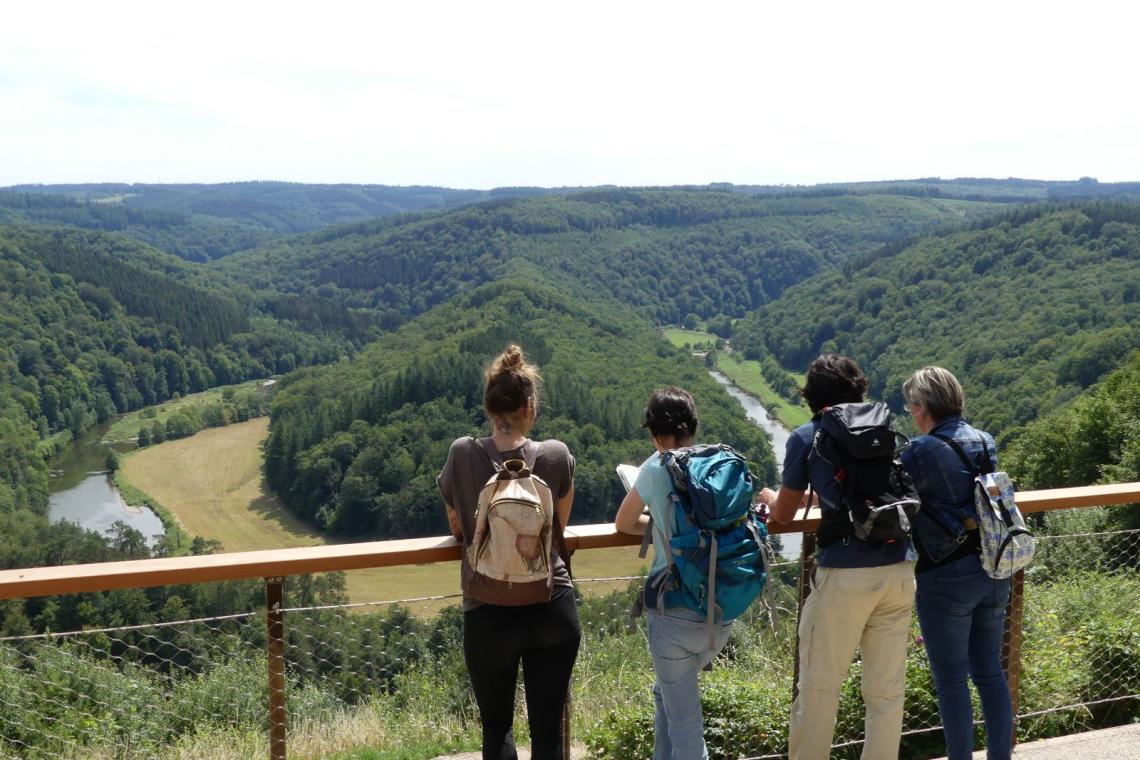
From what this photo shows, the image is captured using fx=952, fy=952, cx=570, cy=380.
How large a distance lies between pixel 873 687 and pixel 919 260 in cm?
12626

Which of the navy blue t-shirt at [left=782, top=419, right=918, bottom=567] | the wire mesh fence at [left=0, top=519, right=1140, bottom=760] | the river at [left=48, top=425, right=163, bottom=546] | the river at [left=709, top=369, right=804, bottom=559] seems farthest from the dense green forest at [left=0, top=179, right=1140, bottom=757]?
the river at [left=709, top=369, right=804, bottom=559]

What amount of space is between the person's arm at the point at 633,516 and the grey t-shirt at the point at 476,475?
190 mm

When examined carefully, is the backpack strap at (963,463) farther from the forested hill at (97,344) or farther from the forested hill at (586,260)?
the forested hill at (586,260)

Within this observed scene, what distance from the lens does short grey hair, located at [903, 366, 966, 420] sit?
10.1 ft

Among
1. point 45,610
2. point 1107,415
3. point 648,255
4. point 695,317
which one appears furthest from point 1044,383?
point 648,255

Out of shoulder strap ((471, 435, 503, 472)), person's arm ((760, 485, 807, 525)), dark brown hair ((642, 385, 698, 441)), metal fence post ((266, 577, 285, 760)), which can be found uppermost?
dark brown hair ((642, 385, 698, 441))

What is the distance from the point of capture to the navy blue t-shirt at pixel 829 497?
114 inches

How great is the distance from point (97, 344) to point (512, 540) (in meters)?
117

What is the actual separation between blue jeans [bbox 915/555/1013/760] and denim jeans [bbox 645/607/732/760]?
2.54 feet

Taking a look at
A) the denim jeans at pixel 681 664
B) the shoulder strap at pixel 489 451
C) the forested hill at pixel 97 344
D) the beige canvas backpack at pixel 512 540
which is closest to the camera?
the beige canvas backpack at pixel 512 540

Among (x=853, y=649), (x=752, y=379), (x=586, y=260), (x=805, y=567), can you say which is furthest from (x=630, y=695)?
(x=586, y=260)

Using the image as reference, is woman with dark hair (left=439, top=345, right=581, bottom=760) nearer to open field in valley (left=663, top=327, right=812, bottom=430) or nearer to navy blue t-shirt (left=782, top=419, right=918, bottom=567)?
navy blue t-shirt (left=782, top=419, right=918, bottom=567)

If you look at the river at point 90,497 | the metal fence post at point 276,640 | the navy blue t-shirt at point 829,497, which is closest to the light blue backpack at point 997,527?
the navy blue t-shirt at point 829,497

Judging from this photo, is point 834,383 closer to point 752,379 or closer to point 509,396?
point 509,396
